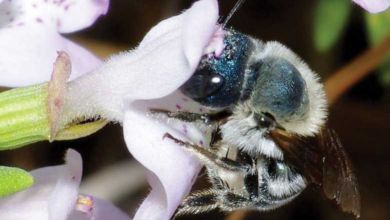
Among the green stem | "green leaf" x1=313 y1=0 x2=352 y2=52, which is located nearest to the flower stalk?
the green stem

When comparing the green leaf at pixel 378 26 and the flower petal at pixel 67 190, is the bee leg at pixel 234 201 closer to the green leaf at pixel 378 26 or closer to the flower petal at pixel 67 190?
the flower petal at pixel 67 190

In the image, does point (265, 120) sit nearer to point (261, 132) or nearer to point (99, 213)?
point (261, 132)

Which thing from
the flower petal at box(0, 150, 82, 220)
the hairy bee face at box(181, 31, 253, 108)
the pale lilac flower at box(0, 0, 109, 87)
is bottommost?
the flower petal at box(0, 150, 82, 220)

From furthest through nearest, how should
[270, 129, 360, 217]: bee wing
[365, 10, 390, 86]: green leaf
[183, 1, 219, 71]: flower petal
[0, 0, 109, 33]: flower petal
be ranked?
1. [365, 10, 390, 86]: green leaf
2. [0, 0, 109, 33]: flower petal
3. [270, 129, 360, 217]: bee wing
4. [183, 1, 219, 71]: flower petal

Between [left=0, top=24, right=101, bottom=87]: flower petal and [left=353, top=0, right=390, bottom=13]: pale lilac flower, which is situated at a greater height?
[left=353, top=0, right=390, bottom=13]: pale lilac flower

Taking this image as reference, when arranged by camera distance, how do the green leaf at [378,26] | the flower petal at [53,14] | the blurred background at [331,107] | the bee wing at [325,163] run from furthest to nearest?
the blurred background at [331,107] → the green leaf at [378,26] → the flower petal at [53,14] → the bee wing at [325,163]

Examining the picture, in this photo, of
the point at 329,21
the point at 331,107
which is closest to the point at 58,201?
the point at 329,21

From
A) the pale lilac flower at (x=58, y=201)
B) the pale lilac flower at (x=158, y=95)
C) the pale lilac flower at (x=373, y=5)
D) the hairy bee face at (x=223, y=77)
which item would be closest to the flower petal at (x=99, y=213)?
the pale lilac flower at (x=58, y=201)

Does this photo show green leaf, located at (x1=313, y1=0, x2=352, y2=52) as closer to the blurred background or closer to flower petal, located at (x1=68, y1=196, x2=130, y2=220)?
the blurred background
